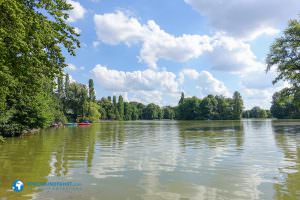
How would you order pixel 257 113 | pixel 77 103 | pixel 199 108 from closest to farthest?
1. pixel 77 103
2. pixel 199 108
3. pixel 257 113

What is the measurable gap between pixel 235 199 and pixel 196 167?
5.44 m

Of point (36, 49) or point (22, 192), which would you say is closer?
point (22, 192)

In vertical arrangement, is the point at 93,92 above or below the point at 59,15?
above

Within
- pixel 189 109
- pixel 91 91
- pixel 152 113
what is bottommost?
pixel 152 113

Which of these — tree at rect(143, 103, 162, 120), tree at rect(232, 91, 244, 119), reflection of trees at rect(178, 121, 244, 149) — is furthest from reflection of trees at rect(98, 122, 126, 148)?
tree at rect(143, 103, 162, 120)

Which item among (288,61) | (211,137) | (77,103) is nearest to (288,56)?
(288,61)

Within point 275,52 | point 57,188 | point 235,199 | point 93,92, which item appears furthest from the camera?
point 93,92

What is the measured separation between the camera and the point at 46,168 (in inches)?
561

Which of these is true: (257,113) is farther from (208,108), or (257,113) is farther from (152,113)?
(152,113)

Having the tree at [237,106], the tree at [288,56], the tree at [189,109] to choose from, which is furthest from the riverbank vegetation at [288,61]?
the tree at [189,109]

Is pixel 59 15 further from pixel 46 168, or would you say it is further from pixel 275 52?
pixel 275 52

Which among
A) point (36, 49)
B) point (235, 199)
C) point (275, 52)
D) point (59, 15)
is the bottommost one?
point (235, 199)

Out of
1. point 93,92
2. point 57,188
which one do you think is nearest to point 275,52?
point 57,188

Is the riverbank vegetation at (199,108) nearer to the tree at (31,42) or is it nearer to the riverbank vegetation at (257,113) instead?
the riverbank vegetation at (257,113)
